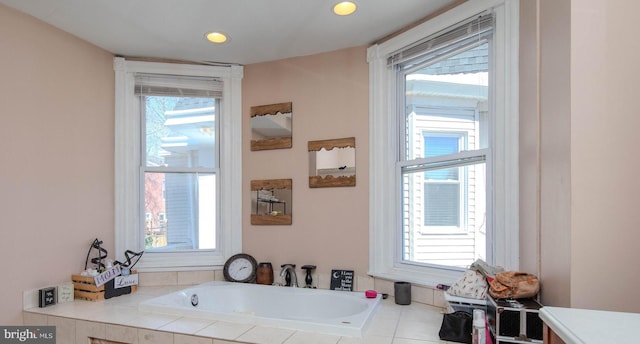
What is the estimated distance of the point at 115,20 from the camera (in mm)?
2469

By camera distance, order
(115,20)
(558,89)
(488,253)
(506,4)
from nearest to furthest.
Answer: (558,89) → (506,4) → (488,253) → (115,20)

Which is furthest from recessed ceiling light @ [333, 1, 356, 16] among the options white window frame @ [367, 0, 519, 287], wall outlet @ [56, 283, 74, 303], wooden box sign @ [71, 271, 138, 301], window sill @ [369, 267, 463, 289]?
wall outlet @ [56, 283, 74, 303]

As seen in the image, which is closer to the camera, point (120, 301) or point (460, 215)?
point (460, 215)

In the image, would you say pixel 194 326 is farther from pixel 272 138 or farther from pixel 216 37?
pixel 216 37

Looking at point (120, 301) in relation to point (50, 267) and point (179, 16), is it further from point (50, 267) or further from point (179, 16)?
point (179, 16)

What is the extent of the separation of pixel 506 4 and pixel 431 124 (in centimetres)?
79

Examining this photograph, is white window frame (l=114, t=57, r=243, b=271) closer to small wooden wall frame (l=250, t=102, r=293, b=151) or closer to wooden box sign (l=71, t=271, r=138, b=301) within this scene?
small wooden wall frame (l=250, t=102, r=293, b=151)

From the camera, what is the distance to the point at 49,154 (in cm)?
253

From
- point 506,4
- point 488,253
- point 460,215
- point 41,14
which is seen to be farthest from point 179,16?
point 488,253

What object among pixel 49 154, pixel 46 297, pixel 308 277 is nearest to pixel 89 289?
pixel 46 297

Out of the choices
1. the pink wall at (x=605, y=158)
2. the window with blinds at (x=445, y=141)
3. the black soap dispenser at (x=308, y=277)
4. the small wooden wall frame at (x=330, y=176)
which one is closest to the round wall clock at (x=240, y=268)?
the black soap dispenser at (x=308, y=277)

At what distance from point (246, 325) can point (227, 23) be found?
73.0 inches

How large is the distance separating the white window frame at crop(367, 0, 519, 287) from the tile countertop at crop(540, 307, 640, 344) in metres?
0.92

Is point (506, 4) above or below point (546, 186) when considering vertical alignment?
above
